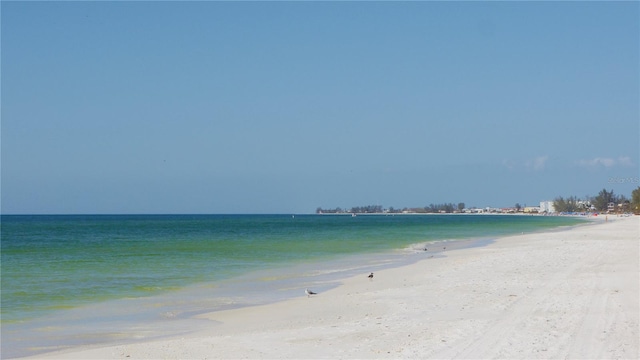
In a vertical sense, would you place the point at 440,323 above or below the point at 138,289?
above

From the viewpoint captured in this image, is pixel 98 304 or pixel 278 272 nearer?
pixel 98 304

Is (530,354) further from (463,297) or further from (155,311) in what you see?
(155,311)

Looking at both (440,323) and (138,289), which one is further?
(138,289)

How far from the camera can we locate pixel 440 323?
11.9 m

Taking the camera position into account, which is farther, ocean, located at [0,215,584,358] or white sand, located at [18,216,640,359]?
ocean, located at [0,215,584,358]

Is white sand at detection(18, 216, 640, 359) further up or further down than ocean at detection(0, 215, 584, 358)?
further up

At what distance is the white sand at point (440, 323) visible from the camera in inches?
388

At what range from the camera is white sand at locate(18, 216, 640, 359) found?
9.87m

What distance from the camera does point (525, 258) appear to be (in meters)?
25.7

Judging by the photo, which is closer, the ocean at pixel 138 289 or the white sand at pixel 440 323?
the white sand at pixel 440 323

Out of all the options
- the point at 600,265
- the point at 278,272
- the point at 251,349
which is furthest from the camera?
the point at 278,272

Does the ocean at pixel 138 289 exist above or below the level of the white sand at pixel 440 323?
below

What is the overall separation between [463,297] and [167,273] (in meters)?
14.2

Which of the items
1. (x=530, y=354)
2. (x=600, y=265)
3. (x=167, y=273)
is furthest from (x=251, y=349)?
(x=167, y=273)
